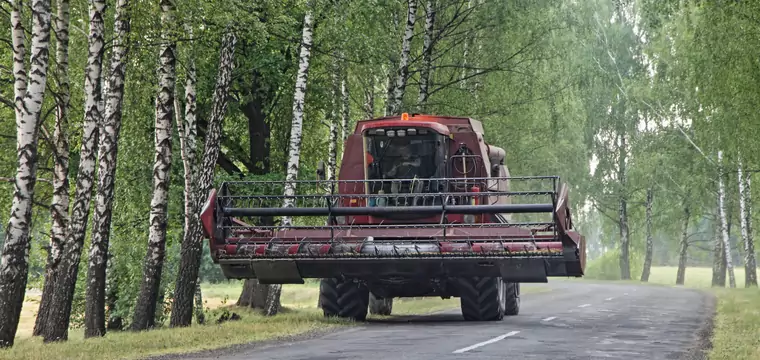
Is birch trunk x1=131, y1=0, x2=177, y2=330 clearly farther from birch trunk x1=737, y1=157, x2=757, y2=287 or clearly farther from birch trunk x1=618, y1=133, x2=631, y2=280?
birch trunk x1=618, y1=133, x2=631, y2=280

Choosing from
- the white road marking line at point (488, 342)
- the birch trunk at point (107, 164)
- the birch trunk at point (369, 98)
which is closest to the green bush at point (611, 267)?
the birch trunk at point (369, 98)

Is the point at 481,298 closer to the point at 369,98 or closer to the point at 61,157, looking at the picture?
the point at 61,157

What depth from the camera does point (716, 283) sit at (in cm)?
5797

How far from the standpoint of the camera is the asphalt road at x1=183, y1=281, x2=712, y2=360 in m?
12.3

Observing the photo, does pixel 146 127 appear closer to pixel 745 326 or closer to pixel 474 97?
pixel 474 97

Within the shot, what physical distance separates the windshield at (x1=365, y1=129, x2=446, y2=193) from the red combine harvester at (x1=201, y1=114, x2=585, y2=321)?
0.06ft

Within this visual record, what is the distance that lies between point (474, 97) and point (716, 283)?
32659 millimetres

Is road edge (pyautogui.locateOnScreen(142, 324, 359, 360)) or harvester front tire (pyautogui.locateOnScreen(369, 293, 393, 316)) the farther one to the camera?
harvester front tire (pyautogui.locateOnScreen(369, 293, 393, 316))

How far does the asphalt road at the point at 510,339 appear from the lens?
12.3 m

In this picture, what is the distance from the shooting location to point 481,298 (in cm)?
1803

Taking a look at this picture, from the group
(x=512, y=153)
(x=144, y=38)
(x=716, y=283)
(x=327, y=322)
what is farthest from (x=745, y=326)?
(x=716, y=283)

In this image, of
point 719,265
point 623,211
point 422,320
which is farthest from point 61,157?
point 623,211

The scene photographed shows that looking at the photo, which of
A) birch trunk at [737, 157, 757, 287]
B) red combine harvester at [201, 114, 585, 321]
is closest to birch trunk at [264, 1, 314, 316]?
red combine harvester at [201, 114, 585, 321]

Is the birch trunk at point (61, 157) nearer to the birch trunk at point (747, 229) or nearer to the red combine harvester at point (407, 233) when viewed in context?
the red combine harvester at point (407, 233)
